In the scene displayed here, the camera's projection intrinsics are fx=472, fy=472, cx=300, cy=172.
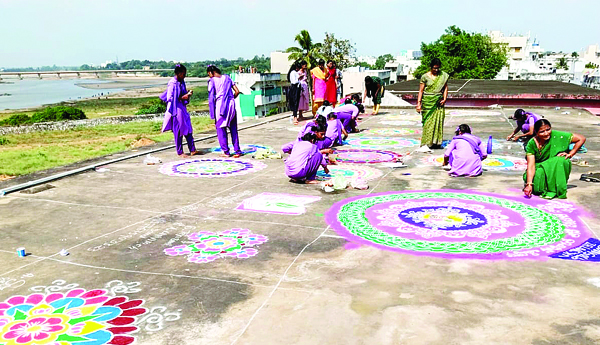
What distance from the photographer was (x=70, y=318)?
12.2 ft

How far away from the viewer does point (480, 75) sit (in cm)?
5481

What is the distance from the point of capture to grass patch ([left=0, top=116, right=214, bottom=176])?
19.0 m

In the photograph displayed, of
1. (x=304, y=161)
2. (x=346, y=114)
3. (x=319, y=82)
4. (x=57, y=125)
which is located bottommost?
(x=57, y=125)

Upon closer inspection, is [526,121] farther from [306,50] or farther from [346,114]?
[306,50]

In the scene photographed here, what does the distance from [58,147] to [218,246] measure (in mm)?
26052

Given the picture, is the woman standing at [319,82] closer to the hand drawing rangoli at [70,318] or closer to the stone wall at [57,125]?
the hand drawing rangoli at [70,318]

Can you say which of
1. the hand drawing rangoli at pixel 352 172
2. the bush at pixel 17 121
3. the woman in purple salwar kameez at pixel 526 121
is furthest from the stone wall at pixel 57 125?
the woman in purple salwar kameez at pixel 526 121

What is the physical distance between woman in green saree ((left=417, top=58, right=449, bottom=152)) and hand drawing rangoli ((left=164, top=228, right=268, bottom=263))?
6138 mm

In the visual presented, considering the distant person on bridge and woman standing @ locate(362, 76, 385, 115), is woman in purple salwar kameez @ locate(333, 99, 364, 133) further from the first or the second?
woman standing @ locate(362, 76, 385, 115)

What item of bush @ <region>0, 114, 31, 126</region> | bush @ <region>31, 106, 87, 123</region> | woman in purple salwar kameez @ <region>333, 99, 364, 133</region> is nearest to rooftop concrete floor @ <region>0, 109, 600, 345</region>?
woman in purple salwar kameez @ <region>333, 99, 364, 133</region>

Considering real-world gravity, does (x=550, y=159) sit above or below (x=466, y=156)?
above

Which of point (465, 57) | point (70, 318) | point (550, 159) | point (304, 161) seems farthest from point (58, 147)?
point (465, 57)

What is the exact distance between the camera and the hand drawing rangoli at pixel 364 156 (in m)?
9.73

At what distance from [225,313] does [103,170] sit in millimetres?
6220
